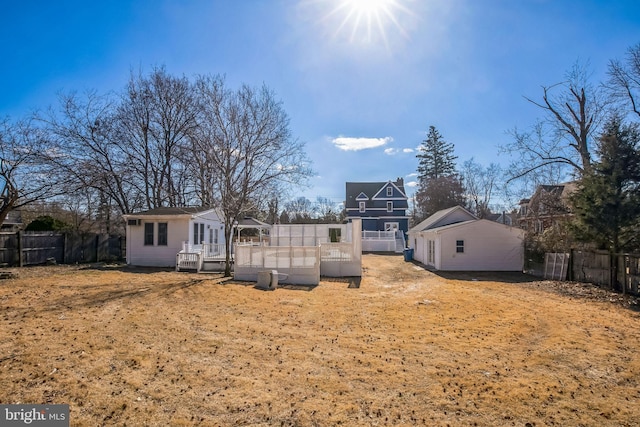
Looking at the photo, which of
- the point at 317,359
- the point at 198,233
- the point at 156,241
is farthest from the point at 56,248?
the point at 317,359

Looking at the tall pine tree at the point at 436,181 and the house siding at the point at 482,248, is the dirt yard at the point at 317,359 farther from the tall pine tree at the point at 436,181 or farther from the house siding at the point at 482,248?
the tall pine tree at the point at 436,181

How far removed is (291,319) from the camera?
786cm

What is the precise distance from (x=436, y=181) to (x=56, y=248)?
36674 millimetres

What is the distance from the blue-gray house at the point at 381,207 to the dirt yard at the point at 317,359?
102 ft

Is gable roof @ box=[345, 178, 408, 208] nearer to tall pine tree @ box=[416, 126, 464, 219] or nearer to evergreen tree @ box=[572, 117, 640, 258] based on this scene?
tall pine tree @ box=[416, 126, 464, 219]

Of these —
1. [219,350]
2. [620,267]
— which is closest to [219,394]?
[219,350]

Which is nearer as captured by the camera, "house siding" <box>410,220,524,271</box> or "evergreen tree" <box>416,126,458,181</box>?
"house siding" <box>410,220,524,271</box>

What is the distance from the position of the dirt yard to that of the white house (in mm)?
7787

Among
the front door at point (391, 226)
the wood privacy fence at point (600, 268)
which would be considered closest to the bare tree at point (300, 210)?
the front door at point (391, 226)

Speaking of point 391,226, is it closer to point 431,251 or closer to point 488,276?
point 431,251

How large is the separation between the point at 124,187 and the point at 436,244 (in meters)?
21.3

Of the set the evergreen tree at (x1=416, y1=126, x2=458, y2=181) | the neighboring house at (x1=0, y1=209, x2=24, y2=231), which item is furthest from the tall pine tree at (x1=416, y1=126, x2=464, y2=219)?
the neighboring house at (x1=0, y1=209, x2=24, y2=231)

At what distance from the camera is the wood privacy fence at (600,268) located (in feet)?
36.6

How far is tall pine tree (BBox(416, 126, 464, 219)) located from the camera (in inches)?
1547
